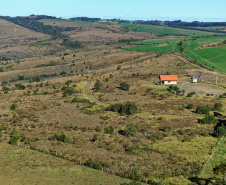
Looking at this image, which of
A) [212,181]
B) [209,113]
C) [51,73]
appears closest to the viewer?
[212,181]

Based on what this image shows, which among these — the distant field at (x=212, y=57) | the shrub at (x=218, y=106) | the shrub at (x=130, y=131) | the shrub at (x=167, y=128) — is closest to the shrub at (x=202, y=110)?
the shrub at (x=218, y=106)

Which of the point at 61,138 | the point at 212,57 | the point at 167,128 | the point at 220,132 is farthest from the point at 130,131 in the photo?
the point at 212,57

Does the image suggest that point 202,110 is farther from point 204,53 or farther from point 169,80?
point 204,53

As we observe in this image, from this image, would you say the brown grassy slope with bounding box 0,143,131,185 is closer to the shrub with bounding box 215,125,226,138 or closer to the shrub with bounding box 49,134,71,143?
the shrub with bounding box 49,134,71,143

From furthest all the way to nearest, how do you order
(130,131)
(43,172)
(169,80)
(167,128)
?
(169,80) → (167,128) → (130,131) → (43,172)

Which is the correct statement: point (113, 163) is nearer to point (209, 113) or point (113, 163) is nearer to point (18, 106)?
point (209, 113)

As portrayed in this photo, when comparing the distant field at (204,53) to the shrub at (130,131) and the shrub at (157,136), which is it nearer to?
the shrub at (157,136)

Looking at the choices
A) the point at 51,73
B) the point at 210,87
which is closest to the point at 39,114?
the point at 210,87

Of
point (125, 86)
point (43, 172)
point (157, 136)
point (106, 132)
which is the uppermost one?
point (125, 86)
